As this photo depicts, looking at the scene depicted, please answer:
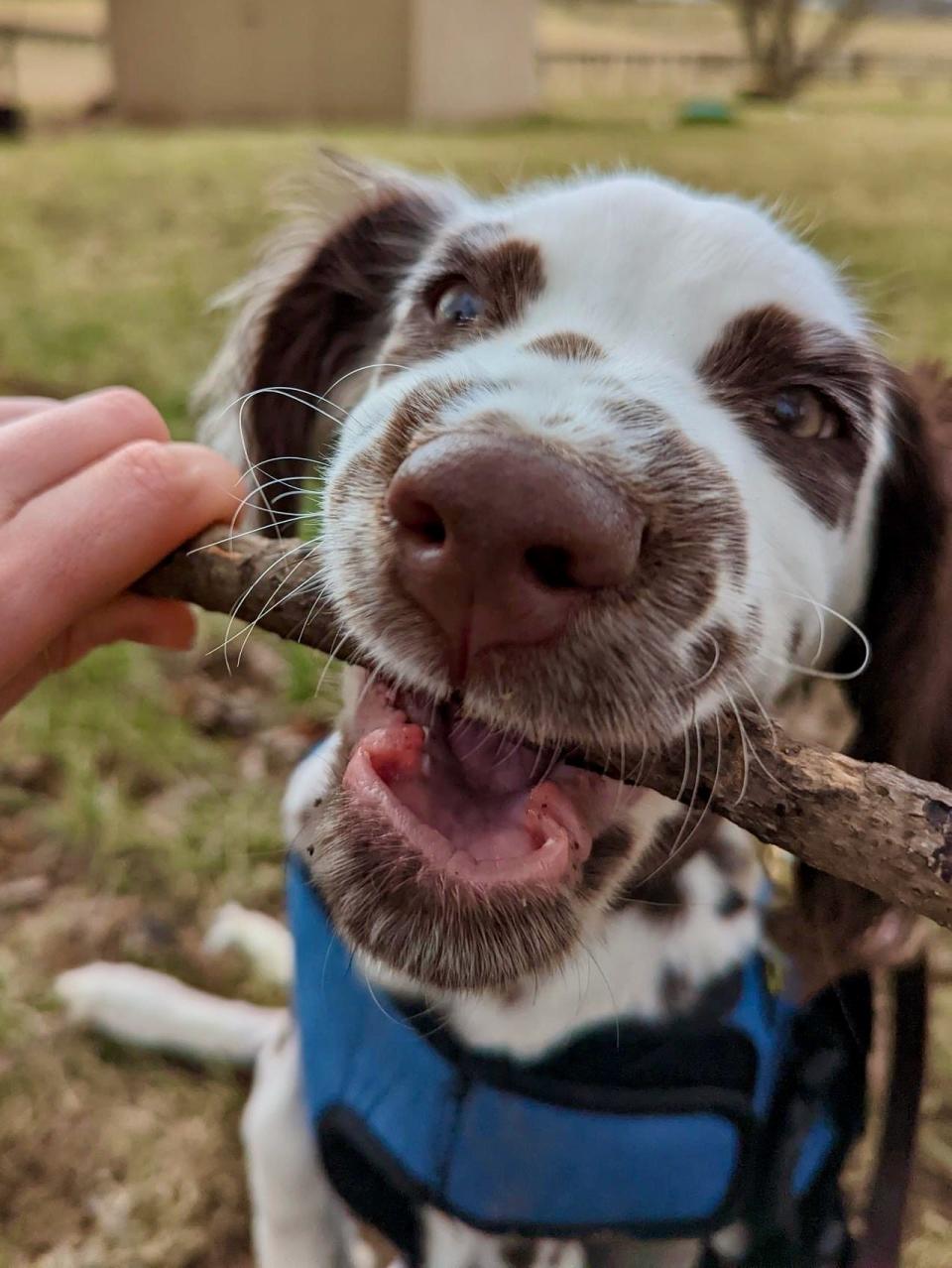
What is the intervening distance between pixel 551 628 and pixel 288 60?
2281 centimetres

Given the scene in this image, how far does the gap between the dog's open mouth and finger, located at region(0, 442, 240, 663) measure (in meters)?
0.41

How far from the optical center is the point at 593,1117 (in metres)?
1.57

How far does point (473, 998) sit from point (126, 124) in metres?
21.3

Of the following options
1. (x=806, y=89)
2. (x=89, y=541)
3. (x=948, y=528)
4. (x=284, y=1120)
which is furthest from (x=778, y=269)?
(x=806, y=89)

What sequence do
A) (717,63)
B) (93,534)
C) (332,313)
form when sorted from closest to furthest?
(93,534), (332,313), (717,63)

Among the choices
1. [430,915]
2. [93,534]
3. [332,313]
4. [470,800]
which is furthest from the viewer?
[332,313]

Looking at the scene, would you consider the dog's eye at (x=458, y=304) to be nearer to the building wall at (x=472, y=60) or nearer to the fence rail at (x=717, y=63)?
the building wall at (x=472, y=60)

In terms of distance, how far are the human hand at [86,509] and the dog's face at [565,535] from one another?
25 centimetres

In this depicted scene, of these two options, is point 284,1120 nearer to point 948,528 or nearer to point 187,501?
point 187,501

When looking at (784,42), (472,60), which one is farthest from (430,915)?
(784,42)

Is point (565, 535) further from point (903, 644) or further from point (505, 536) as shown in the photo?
point (903, 644)

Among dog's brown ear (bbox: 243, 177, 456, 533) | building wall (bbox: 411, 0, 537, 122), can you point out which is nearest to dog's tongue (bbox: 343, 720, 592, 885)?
dog's brown ear (bbox: 243, 177, 456, 533)

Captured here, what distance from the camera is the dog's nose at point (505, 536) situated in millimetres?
942

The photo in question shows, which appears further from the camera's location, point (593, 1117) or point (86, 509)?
point (593, 1117)
